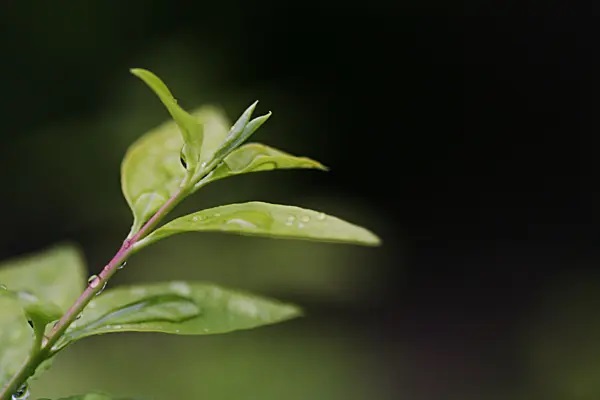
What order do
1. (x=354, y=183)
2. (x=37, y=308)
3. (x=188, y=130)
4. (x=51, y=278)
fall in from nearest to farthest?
(x=37, y=308)
(x=188, y=130)
(x=51, y=278)
(x=354, y=183)

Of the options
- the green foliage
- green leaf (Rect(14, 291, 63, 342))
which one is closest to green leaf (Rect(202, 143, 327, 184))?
the green foliage

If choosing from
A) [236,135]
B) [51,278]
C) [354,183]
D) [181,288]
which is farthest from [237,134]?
[354,183]

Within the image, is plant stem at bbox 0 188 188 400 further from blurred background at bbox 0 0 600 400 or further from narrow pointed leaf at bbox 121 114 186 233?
blurred background at bbox 0 0 600 400

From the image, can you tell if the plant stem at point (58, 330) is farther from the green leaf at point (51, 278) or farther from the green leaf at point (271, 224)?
the green leaf at point (51, 278)

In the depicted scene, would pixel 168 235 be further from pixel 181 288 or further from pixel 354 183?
pixel 354 183

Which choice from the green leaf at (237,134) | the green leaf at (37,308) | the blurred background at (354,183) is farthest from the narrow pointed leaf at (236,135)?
the blurred background at (354,183)

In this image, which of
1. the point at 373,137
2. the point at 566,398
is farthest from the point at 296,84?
the point at 566,398

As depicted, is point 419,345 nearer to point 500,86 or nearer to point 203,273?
point 500,86
